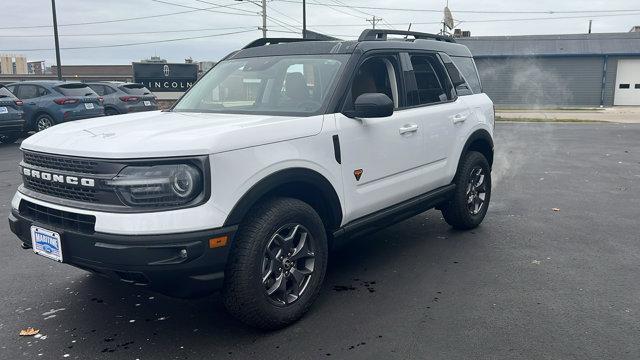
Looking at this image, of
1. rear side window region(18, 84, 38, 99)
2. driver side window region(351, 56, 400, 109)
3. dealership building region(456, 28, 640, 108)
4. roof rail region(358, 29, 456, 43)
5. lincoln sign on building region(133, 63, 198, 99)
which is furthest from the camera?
dealership building region(456, 28, 640, 108)

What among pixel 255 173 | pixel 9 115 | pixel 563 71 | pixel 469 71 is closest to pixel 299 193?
pixel 255 173

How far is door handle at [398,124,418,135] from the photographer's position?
448 cm

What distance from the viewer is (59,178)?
129 inches

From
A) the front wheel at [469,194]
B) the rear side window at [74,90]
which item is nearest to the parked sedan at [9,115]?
the rear side window at [74,90]

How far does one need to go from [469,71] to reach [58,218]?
178 inches

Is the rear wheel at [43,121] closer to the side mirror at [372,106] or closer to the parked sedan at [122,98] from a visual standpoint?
the parked sedan at [122,98]

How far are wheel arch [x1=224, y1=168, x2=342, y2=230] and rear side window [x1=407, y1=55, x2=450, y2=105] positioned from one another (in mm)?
1446

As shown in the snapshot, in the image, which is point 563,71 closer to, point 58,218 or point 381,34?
point 381,34

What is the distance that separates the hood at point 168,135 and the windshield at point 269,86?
0.29 meters

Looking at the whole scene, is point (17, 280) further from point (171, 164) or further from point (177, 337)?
point (171, 164)

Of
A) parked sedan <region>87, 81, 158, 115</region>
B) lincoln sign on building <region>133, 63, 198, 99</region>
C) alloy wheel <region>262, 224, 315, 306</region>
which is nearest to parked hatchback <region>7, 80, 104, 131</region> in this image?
parked sedan <region>87, 81, 158, 115</region>

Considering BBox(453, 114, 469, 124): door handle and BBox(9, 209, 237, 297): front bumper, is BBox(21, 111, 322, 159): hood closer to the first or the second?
BBox(9, 209, 237, 297): front bumper

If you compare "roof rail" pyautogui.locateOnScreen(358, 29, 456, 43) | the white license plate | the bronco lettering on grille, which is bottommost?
the white license plate

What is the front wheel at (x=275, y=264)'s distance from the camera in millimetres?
3244
